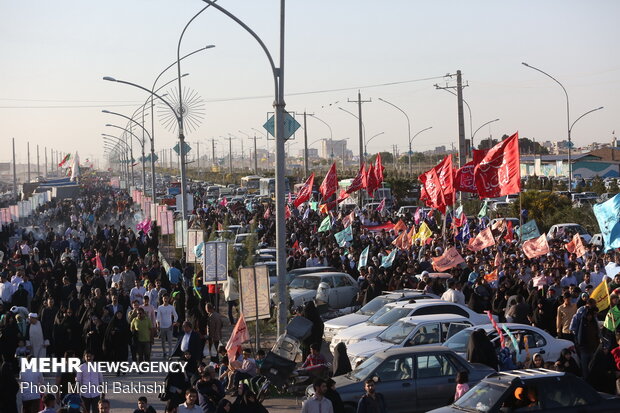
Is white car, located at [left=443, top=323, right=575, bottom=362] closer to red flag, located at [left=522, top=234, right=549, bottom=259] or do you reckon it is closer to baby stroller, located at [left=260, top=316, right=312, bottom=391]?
baby stroller, located at [left=260, top=316, right=312, bottom=391]

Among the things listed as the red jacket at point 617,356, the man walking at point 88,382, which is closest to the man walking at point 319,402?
the man walking at point 88,382

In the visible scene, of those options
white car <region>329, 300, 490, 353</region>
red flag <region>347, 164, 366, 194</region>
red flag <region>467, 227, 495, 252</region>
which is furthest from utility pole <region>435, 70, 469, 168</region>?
white car <region>329, 300, 490, 353</region>

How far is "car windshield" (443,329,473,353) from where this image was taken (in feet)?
47.2

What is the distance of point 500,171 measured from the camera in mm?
24156

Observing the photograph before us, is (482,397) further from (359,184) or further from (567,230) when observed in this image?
(359,184)

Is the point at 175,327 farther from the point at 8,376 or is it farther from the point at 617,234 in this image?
the point at 617,234

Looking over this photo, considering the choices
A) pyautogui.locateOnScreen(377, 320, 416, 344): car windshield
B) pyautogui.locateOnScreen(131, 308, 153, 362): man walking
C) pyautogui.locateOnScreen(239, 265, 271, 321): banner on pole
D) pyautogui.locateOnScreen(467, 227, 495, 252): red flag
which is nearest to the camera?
pyautogui.locateOnScreen(377, 320, 416, 344): car windshield

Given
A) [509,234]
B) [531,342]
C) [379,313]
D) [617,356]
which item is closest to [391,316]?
[379,313]

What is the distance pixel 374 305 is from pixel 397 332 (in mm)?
3535

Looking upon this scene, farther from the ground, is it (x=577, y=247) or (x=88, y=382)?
(x=577, y=247)

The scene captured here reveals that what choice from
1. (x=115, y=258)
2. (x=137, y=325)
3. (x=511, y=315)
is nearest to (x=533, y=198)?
(x=115, y=258)

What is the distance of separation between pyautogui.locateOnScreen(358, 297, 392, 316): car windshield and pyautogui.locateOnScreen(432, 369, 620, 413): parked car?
8159 mm

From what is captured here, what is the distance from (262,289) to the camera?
16.4m

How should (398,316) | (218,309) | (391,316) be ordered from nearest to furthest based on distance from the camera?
(398,316)
(391,316)
(218,309)
